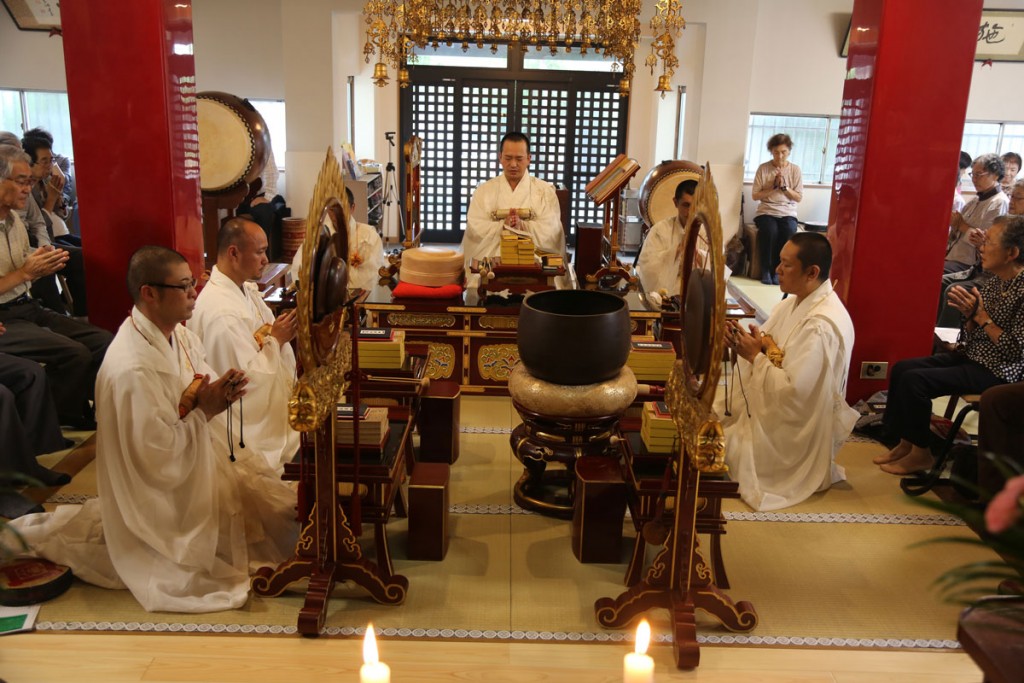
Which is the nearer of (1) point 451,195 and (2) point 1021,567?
(2) point 1021,567

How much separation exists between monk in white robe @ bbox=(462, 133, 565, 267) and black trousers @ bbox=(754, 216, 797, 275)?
3767 mm

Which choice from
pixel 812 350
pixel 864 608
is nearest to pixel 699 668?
pixel 864 608

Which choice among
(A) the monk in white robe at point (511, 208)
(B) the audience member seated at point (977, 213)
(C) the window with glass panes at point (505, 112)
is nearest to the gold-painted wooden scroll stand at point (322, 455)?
(A) the monk in white robe at point (511, 208)

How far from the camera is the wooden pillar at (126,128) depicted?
14.8 feet

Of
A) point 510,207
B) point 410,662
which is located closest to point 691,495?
point 410,662

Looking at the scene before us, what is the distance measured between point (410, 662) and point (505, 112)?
30.2ft

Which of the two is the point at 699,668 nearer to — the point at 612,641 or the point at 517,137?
the point at 612,641

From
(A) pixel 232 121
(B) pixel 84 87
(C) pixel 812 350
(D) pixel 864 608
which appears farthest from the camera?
(A) pixel 232 121

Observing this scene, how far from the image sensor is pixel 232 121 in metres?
6.24

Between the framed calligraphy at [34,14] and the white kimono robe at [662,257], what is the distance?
754 cm

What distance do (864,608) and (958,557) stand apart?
0.71 meters

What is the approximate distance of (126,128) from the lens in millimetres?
4598

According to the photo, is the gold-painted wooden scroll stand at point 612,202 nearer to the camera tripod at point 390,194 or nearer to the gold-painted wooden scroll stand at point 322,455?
the gold-painted wooden scroll stand at point 322,455

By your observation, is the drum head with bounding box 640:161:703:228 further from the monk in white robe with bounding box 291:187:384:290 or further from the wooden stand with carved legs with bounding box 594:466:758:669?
the wooden stand with carved legs with bounding box 594:466:758:669
